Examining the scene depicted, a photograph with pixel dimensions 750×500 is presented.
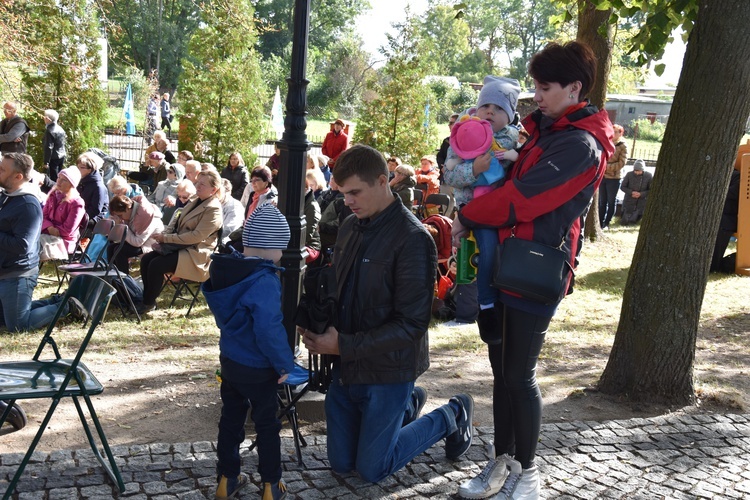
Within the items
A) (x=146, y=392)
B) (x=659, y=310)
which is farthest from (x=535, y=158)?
(x=146, y=392)

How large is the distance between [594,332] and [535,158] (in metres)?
5.04

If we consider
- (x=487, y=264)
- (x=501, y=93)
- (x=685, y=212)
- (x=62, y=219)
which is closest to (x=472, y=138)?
(x=501, y=93)

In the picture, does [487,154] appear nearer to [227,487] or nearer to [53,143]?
[227,487]

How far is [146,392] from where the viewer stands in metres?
5.55

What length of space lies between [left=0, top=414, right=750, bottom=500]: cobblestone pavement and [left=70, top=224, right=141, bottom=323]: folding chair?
3.83m

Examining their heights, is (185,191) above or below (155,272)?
above

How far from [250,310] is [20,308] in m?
4.36

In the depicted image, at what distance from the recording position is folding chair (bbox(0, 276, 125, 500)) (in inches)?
144

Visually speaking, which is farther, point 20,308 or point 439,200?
point 439,200

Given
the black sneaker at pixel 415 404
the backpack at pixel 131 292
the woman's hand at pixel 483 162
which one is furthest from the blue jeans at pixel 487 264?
the backpack at pixel 131 292

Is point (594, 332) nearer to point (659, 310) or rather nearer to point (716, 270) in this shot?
point (659, 310)

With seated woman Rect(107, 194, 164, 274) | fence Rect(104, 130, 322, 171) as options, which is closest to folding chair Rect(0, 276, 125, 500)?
seated woman Rect(107, 194, 164, 274)

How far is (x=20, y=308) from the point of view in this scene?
7125 mm

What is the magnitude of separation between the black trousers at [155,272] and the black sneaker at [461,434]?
4.64m
